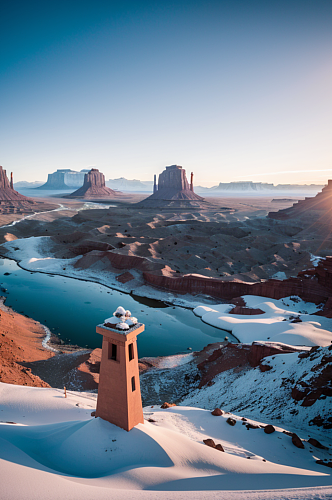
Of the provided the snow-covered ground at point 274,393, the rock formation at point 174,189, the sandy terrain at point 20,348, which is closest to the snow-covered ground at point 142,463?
the snow-covered ground at point 274,393

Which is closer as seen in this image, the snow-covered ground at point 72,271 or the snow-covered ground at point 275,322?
the snow-covered ground at point 275,322

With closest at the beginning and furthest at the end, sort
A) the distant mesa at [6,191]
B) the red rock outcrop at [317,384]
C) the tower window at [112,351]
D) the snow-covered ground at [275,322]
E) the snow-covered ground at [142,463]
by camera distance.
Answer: the snow-covered ground at [142,463] < the tower window at [112,351] < the red rock outcrop at [317,384] < the snow-covered ground at [275,322] < the distant mesa at [6,191]

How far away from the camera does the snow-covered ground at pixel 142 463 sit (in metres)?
6.76

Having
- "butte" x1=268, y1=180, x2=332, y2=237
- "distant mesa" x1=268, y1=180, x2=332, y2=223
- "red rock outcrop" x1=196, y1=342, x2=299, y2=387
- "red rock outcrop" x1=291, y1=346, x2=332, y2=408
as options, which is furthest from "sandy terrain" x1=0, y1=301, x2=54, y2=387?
"distant mesa" x1=268, y1=180, x2=332, y2=223

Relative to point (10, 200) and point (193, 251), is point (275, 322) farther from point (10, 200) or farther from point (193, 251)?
point (10, 200)

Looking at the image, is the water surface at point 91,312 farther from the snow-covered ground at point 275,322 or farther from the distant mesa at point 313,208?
the distant mesa at point 313,208

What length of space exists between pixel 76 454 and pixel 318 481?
691 centimetres

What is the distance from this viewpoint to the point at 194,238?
64062 millimetres

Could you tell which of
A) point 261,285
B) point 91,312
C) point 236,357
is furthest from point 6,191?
point 236,357

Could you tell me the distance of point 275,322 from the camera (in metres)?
24.4

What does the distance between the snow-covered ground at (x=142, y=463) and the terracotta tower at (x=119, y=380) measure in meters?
0.38

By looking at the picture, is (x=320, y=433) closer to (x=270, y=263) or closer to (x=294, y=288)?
(x=294, y=288)

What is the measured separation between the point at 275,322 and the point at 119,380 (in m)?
19.0

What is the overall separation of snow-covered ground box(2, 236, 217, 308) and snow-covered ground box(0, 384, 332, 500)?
24.4 metres
